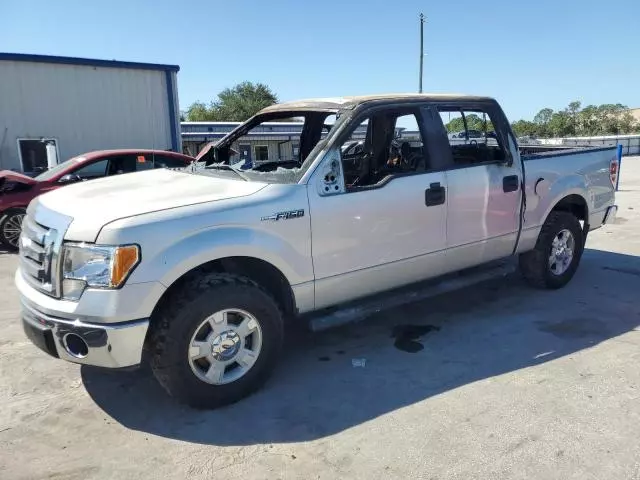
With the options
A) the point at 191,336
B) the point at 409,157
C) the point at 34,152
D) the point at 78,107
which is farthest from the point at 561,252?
the point at 34,152

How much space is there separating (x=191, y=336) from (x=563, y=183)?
152 inches

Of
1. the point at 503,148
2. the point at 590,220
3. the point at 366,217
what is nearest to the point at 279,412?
the point at 366,217

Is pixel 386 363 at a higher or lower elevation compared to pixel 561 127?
lower

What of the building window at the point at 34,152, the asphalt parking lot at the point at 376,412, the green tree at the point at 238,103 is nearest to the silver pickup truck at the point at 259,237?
the asphalt parking lot at the point at 376,412

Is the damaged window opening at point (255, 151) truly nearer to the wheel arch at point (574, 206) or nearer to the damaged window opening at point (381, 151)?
the damaged window opening at point (381, 151)

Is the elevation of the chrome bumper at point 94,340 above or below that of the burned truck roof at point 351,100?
below

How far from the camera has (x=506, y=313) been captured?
4.71 meters

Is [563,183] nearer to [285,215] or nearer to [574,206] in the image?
[574,206]

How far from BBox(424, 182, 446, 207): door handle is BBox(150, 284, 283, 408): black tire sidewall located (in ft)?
4.77

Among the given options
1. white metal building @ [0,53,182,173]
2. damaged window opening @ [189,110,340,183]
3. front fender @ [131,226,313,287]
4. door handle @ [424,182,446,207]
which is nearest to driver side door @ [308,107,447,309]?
door handle @ [424,182,446,207]

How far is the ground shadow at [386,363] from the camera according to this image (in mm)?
3055

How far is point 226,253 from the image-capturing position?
3059 millimetres

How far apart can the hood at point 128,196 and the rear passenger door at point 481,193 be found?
5.48ft

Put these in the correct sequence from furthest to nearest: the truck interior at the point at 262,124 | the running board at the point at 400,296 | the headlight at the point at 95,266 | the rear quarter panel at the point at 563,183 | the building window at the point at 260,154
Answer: the building window at the point at 260,154 < the rear quarter panel at the point at 563,183 < the truck interior at the point at 262,124 < the running board at the point at 400,296 < the headlight at the point at 95,266
